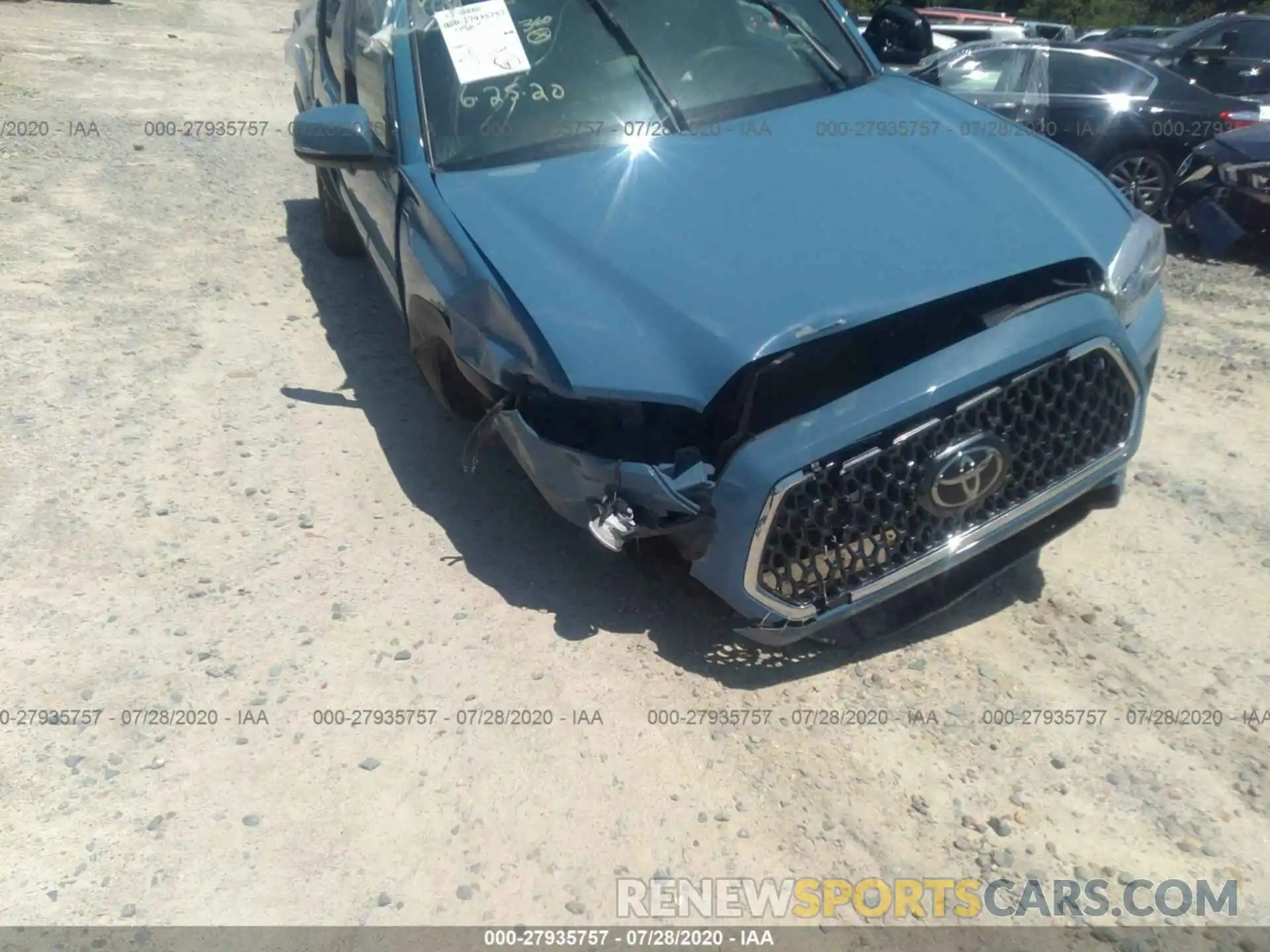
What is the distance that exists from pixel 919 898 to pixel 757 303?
1.50 m

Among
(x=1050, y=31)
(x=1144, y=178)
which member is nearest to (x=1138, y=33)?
(x=1050, y=31)

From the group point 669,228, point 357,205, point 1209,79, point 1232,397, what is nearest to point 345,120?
point 357,205

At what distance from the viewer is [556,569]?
12.0 ft

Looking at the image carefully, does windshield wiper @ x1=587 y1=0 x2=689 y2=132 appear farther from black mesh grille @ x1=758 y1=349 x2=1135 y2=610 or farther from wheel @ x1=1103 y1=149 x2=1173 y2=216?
wheel @ x1=1103 y1=149 x2=1173 y2=216

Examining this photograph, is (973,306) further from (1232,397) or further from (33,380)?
(33,380)

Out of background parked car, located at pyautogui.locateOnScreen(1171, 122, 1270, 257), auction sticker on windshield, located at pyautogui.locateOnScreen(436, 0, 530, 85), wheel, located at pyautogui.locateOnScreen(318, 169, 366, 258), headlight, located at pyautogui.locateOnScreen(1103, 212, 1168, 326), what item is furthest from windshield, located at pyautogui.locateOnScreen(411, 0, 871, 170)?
background parked car, located at pyautogui.locateOnScreen(1171, 122, 1270, 257)

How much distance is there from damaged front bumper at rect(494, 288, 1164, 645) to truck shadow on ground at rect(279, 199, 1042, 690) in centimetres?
22

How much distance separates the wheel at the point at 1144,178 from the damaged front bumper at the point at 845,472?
5.53m

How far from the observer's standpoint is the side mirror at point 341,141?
12.7 ft

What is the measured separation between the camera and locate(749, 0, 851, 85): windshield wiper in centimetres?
425

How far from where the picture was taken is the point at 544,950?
2445mm

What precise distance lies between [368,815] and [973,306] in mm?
2135

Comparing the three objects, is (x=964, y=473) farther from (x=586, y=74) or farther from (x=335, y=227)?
(x=335, y=227)

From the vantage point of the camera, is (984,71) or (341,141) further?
(984,71)
